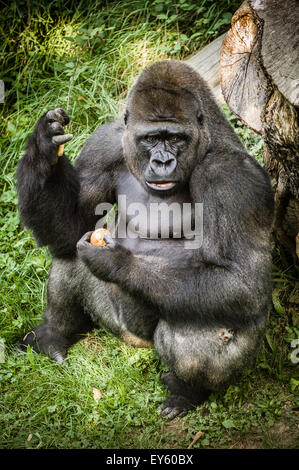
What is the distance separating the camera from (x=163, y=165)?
3016mm

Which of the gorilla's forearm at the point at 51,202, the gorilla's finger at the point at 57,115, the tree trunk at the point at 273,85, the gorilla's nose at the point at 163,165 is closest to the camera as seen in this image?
the tree trunk at the point at 273,85

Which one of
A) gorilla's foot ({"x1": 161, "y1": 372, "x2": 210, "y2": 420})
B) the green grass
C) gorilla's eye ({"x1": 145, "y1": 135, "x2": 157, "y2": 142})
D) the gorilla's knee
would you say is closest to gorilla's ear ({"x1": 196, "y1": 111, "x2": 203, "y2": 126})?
gorilla's eye ({"x1": 145, "y1": 135, "x2": 157, "y2": 142})

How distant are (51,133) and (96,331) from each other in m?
1.51

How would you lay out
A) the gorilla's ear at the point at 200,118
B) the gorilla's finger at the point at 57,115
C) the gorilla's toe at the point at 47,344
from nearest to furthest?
the gorilla's ear at the point at 200,118, the gorilla's finger at the point at 57,115, the gorilla's toe at the point at 47,344

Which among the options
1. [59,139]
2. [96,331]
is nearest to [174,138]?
[59,139]

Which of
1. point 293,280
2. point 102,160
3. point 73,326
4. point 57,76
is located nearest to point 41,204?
point 102,160

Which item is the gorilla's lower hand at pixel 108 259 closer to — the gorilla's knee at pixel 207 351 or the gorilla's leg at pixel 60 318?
the gorilla's knee at pixel 207 351

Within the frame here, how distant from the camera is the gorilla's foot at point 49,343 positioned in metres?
3.95

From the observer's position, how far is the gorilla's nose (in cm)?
300

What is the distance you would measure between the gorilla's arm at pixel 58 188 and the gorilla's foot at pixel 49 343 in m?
0.62

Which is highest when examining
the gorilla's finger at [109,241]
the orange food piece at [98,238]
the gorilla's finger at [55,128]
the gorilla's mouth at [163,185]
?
the gorilla's finger at [55,128]

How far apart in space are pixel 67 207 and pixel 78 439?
133 cm

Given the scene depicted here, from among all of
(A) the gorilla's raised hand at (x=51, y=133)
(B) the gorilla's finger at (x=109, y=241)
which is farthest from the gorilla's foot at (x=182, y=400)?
(A) the gorilla's raised hand at (x=51, y=133)

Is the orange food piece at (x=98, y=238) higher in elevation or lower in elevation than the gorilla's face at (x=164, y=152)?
lower
